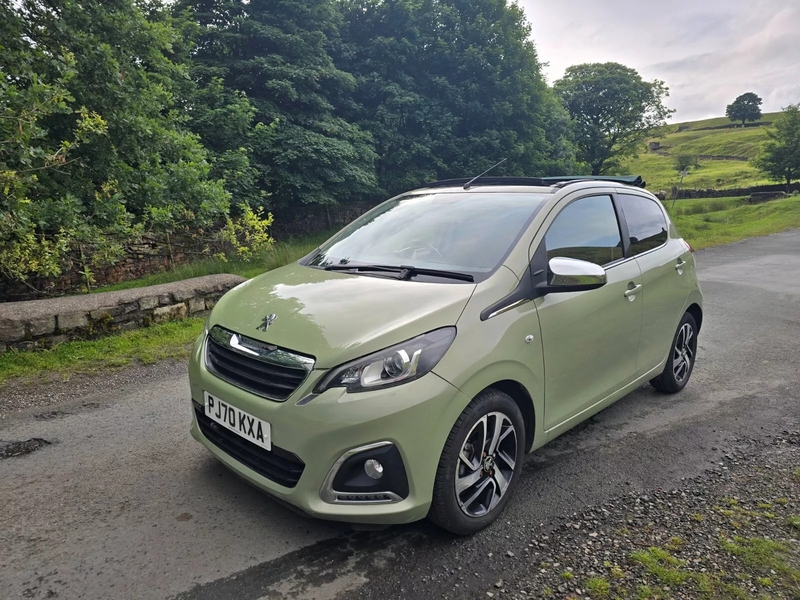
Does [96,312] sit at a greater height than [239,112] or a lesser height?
lesser

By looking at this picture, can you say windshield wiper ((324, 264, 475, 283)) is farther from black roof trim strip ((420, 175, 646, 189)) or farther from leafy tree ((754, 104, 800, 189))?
leafy tree ((754, 104, 800, 189))

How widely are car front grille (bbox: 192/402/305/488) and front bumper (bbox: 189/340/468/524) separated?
3cm

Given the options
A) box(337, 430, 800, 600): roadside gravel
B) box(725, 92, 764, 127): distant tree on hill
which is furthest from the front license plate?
box(725, 92, 764, 127): distant tree on hill

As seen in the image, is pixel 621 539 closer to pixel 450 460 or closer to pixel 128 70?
pixel 450 460

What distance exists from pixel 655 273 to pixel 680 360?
3.68 ft

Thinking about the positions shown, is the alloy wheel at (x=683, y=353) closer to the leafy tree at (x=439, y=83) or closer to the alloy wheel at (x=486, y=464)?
the alloy wheel at (x=486, y=464)

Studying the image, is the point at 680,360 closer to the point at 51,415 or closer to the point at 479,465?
the point at 479,465

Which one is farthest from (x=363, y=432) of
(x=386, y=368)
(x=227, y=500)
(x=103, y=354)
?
(x=103, y=354)

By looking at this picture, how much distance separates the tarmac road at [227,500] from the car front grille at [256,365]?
771 mm

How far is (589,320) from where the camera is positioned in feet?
10.4

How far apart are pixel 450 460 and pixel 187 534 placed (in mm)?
1397

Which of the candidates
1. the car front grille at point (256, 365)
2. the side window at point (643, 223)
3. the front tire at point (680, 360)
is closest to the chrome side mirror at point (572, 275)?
the side window at point (643, 223)

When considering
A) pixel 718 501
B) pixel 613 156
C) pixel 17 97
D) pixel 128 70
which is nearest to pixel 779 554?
pixel 718 501

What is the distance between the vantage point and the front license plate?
2.36 metres
